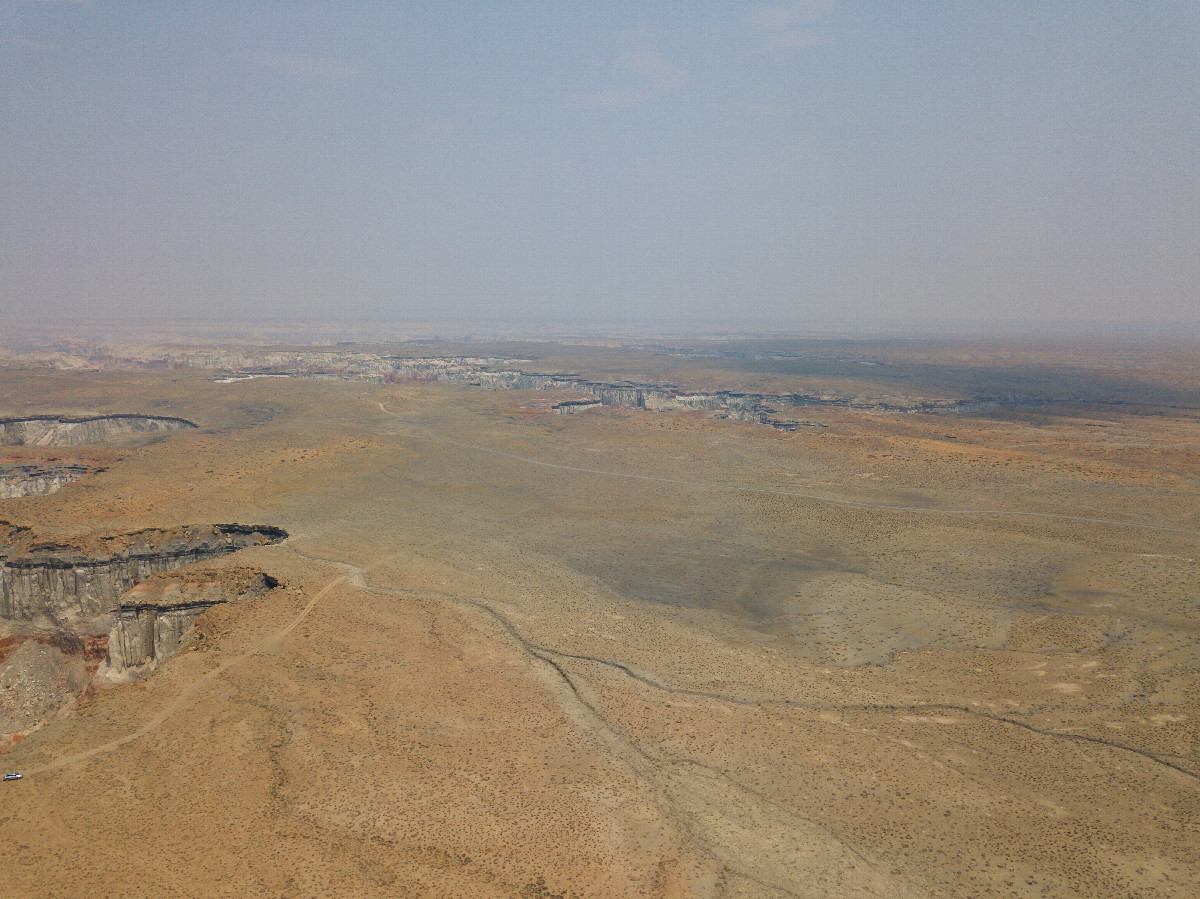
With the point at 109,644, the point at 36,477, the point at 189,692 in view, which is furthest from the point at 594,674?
the point at 36,477

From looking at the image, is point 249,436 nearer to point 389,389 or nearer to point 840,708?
point 389,389

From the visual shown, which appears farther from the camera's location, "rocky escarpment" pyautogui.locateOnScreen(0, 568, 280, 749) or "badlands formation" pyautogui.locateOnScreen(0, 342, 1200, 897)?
"rocky escarpment" pyautogui.locateOnScreen(0, 568, 280, 749)

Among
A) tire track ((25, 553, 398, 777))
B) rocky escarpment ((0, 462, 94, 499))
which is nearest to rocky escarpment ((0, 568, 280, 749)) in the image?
tire track ((25, 553, 398, 777))

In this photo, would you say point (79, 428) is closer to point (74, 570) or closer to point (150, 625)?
point (74, 570)

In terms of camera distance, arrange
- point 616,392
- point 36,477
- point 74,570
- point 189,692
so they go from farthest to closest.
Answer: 1. point 616,392
2. point 36,477
3. point 74,570
4. point 189,692

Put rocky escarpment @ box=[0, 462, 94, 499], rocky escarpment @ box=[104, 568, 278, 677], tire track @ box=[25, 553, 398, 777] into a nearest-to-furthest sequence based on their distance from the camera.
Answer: tire track @ box=[25, 553, 398, 777] < rocky escarpment @ box=[104, 568, 278, 677] < rocky escarpment @ box=[0, 462, 94, 499]

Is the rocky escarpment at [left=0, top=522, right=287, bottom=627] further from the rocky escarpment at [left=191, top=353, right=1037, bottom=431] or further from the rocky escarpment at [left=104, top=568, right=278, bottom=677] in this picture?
the rocky escarpment at [left=191, top=353, right=1037, bottom=431]

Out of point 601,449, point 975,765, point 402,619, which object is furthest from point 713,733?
point 601,449
